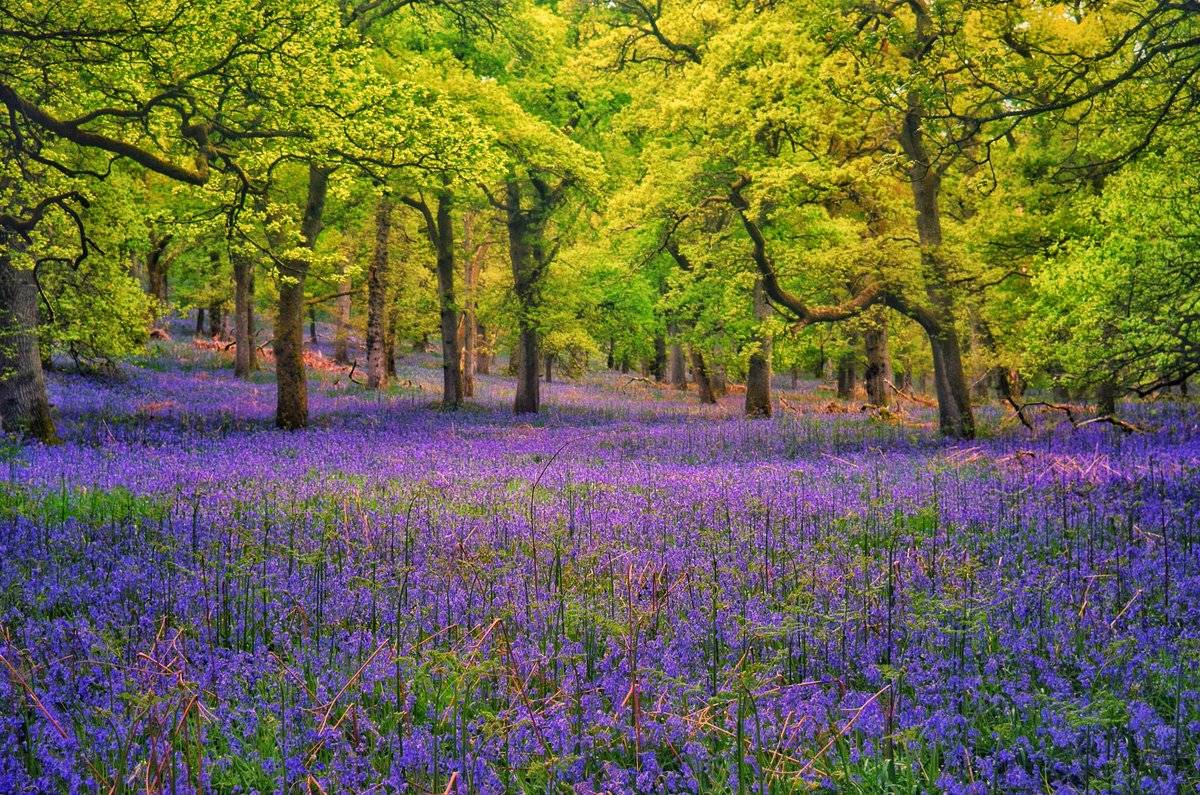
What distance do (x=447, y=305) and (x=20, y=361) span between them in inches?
431

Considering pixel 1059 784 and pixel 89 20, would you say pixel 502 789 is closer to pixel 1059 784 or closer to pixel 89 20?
pixel 1059 784

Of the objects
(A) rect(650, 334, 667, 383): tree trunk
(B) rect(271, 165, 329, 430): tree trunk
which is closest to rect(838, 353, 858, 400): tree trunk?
(A) rect(650, 334, 667, 383): tree trunk

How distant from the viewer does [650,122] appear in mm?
18859

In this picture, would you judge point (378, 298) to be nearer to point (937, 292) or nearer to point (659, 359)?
point (937, 292)

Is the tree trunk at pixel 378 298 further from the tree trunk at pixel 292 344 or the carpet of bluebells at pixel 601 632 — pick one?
the carpet of bluebells at pixel 601 632

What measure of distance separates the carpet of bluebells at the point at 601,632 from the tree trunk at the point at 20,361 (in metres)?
3.07

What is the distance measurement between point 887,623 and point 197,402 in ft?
68.1

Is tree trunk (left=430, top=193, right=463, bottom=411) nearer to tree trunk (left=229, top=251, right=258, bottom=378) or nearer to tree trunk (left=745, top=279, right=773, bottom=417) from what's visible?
tree trunk (left=745, top=279, right=773, bottom=417)

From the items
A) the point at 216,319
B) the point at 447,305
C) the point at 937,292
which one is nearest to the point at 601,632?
the point at 937,292

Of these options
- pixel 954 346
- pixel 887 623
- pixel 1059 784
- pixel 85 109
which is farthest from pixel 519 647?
pixel 954 346

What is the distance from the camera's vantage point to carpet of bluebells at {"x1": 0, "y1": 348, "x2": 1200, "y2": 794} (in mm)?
3154

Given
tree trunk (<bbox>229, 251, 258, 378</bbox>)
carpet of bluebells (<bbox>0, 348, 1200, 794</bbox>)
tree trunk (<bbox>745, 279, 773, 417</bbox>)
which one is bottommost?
carpet of bluebells (<bbox>0, 348, 1200, 794</bbox>)

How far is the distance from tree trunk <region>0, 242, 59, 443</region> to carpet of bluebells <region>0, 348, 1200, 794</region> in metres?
3.07

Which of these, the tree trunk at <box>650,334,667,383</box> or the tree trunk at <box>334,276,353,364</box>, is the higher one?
the tree trunk at <box>334,276,353,364</box>
